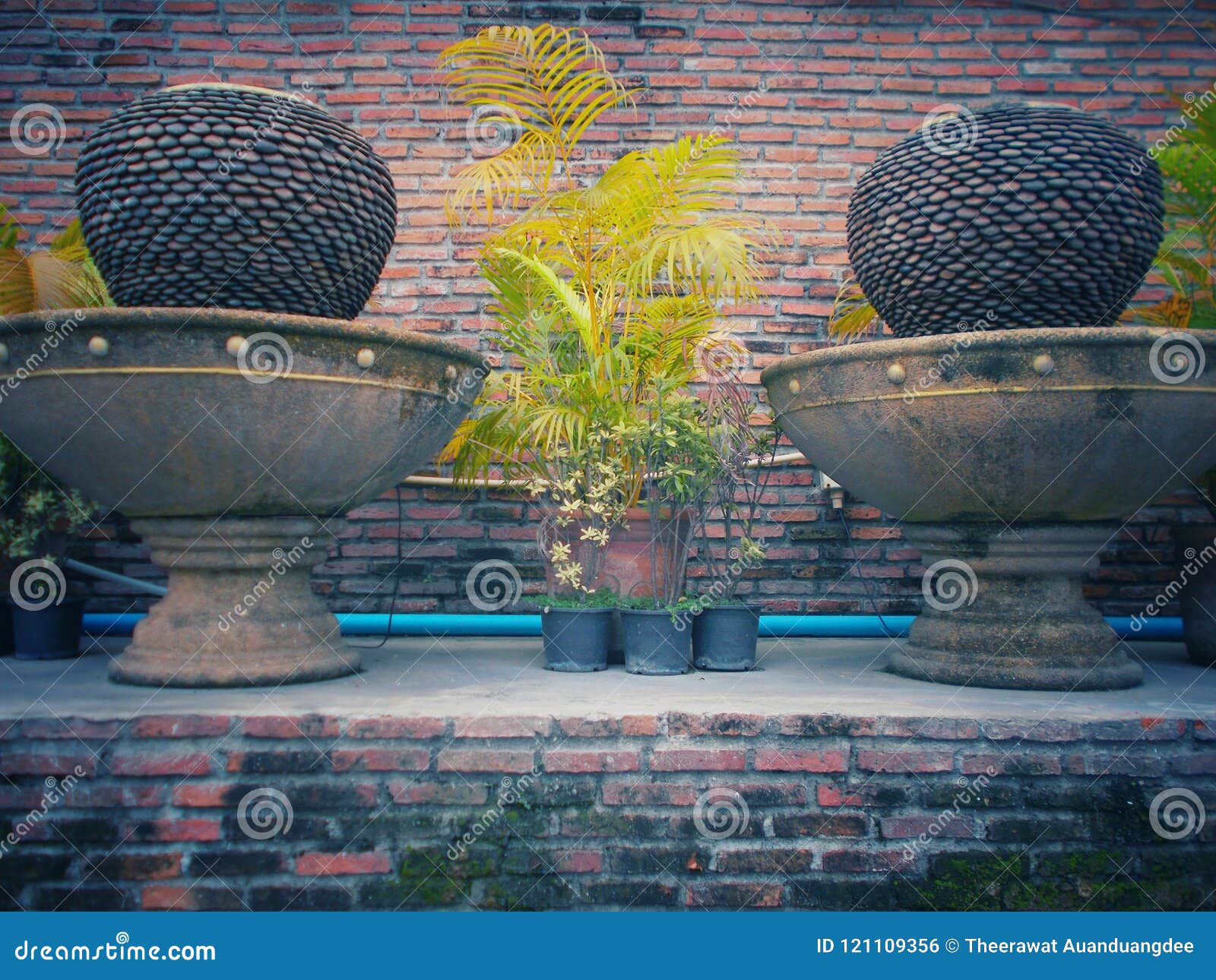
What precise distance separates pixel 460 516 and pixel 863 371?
2.02 m

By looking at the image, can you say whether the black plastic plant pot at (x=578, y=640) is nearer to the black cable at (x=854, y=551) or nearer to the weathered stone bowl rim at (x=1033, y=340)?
the weathered stone bowl rim at (x=1033, y=340)

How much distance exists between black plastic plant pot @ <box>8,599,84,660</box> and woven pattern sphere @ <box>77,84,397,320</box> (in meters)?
1.13

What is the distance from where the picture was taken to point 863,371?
2.25 metres

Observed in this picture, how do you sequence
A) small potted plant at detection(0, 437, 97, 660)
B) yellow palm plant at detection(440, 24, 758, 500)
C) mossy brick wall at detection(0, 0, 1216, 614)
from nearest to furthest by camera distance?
yellow palm plant at detection(440, 24, 758, 500), small potted plant at detection(0, 437, 97, 660), mossy brick wall at detection(0, 0, 1216, 614)

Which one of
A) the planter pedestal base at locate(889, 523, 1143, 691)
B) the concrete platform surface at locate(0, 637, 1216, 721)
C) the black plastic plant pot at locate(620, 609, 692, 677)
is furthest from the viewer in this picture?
the black plastic plant pot at locate(620, 609, 692, 677)

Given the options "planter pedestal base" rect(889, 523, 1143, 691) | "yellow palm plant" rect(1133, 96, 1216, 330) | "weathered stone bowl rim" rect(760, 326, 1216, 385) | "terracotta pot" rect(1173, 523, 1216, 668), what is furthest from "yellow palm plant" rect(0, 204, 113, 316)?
"terracotta pot" rect(1173, 523, 1216, 668)

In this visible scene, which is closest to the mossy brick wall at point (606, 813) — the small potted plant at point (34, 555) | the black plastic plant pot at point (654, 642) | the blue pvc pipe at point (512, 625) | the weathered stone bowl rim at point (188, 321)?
the black plastic plant pot at point (654, 642)

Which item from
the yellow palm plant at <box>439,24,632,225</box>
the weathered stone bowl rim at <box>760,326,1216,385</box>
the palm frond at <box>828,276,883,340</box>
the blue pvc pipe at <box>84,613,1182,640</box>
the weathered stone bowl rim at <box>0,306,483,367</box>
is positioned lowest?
the blue pvc pipe at <box>84,613,1182,640</box>

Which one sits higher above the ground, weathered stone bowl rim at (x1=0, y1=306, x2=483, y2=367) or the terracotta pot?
weathered stone bowl rim at (x1=0, y1=306, x2=483, y2=367)

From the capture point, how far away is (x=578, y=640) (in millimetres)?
2453

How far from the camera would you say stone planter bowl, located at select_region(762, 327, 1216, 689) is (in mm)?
2096

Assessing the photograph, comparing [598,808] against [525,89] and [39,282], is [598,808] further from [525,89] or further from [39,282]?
[39,282]

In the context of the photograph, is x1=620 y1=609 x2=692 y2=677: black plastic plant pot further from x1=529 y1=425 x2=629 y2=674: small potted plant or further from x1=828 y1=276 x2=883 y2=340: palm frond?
x1=828 y1=276 x2=883 y2=340: palm frond

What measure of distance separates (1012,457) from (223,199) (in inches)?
86.6
